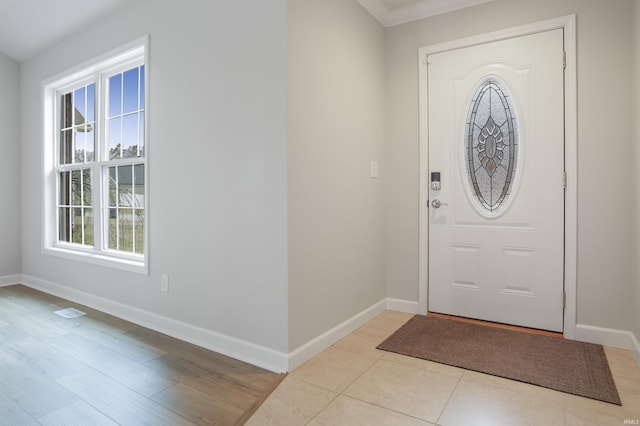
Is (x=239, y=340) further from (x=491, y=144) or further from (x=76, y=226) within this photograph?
(x=76, y=226)

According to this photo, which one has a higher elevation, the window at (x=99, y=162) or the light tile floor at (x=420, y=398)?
the window at (x=99, y=162)

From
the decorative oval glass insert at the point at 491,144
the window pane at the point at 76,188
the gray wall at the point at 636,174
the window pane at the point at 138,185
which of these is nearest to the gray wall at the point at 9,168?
the window pane at the point at 76,188

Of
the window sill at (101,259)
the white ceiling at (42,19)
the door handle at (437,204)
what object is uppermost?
the white ceiling at (42,19)

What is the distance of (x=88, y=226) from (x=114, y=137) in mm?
988

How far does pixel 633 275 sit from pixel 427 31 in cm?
231

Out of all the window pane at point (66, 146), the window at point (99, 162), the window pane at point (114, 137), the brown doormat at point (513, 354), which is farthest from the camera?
the window pane at point (66, 146)

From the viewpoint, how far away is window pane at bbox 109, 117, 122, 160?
340 cm

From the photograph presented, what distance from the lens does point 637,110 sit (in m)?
2.29

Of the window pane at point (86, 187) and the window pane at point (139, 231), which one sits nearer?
the window pane at point (139, 231)

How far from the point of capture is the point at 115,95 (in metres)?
3.45

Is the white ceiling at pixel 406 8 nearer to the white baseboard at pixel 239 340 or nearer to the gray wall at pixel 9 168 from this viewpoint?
the white baseboard at pixel 239 340

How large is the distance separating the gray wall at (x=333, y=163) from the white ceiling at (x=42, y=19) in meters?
1.79

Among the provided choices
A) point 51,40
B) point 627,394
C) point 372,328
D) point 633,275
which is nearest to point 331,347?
point 372,328

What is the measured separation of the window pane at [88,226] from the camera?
373 centimetres
